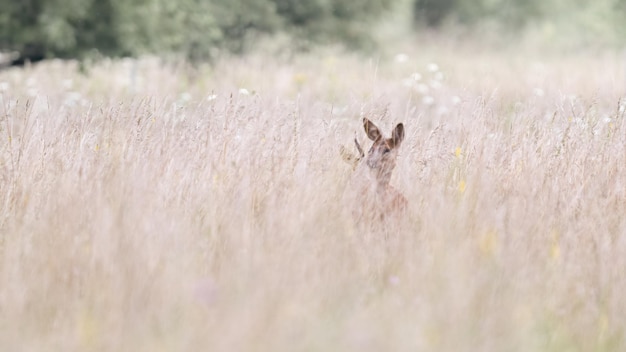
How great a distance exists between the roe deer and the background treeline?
286 inches

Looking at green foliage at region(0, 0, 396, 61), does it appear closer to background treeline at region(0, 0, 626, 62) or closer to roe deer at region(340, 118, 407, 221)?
background treeline at region(0, 0, 626, 62)

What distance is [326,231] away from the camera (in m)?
4.36

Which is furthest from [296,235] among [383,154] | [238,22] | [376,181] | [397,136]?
[238,22]

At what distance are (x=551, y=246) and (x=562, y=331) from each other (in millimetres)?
729

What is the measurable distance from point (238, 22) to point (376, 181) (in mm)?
12789

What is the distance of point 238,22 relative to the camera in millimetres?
17172

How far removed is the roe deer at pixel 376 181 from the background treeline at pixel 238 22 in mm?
7267

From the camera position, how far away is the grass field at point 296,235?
3.42m

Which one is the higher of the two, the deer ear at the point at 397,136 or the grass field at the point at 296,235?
the deer ear at the point at 397,136

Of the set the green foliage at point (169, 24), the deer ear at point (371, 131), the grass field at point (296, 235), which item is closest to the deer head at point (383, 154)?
the deer ear at point (371, 131)

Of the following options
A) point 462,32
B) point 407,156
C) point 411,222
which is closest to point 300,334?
point 411,222

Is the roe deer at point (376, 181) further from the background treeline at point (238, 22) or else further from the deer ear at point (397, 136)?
the background treeline at point (238, 22)

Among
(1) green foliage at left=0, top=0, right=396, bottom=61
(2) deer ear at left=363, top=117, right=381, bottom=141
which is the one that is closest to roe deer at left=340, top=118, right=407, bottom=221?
(2) deer ear at left=363, top=117, right=381, bottom=141

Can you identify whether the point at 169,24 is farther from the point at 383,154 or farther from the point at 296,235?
the point at 296,235
